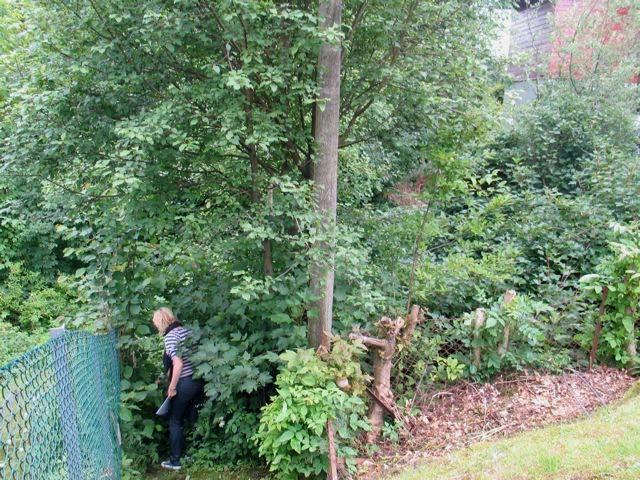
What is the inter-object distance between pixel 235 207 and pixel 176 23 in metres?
1.61

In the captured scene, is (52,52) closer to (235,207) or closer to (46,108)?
(46,108)

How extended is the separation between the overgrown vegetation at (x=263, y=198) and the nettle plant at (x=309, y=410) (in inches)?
0.7

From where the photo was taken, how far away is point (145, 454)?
492 centimetres

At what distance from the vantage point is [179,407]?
15.8 ft

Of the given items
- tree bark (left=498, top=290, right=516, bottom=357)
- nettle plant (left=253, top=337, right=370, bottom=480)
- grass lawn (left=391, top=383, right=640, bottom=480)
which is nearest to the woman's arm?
nettle plant (left=253, top=337, right=370, bottom=480)

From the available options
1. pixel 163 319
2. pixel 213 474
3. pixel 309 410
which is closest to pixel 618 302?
pixel 309 410

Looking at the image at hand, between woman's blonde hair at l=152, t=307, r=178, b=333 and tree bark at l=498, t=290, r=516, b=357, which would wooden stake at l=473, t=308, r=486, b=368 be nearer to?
tree bark at l=498, t=290, r=516, b=357

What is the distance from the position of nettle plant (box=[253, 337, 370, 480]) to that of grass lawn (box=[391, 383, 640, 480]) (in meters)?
0.64

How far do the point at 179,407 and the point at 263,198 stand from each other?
88.3 inches

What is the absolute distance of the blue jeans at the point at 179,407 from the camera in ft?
15.6

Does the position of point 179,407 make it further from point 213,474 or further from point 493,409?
point 493,409

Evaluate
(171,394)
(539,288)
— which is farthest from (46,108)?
(539,288)

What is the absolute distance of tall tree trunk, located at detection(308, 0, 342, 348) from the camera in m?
4.33

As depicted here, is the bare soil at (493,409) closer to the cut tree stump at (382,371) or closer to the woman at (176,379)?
the cut tree stump at (382,371)
